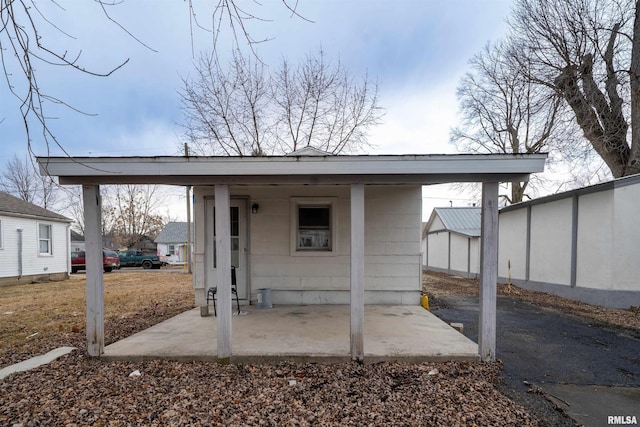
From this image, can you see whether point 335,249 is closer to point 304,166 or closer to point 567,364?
point 304,166

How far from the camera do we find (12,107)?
2.56 m

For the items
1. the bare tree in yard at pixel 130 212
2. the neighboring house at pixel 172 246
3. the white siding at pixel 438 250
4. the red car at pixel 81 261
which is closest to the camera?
the white siding at pixel 438 250

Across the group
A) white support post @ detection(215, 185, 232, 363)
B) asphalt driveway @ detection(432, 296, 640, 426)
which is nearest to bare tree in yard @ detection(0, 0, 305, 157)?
white support post @ detection(215, 185, 232, 363)

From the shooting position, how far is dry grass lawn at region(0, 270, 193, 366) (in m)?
4.79

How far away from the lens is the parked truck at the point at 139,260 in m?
22.8

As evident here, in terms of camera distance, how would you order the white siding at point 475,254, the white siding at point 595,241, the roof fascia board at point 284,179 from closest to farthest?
the roof fascia board at point 284,179 < the white siding at point 595,241 < the white siding at point 475,254

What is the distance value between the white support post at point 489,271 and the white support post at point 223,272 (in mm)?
2919

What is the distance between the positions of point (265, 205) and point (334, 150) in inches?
414

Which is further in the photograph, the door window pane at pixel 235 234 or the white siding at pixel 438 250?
the white siding at pixel 438 250

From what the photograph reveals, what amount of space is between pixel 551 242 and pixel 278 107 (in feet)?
40.9

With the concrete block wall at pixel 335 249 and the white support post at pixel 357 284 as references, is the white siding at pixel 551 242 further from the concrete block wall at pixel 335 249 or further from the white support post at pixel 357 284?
the white support post at pixel 357 284

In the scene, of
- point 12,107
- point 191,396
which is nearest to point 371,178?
point 191,396

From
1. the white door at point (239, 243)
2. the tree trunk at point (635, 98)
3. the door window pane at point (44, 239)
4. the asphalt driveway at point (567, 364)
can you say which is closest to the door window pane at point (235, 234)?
the white door at point (239, 243)

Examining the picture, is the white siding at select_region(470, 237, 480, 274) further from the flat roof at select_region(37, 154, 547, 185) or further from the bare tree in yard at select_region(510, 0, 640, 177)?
the flat roof at select_region(37, 154, 547, 185)
